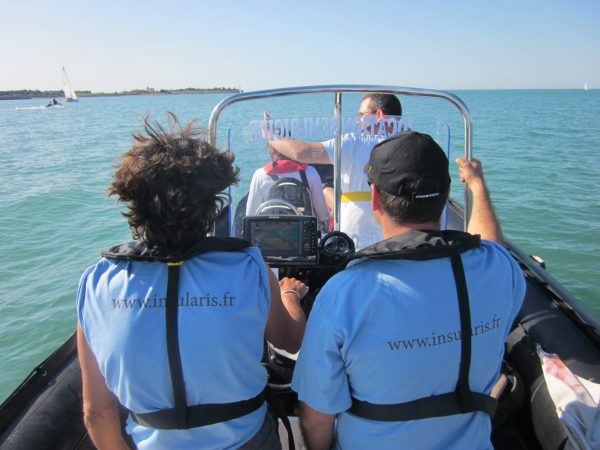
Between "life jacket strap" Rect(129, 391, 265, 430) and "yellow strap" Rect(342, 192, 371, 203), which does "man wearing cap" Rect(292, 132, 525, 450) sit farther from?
"yellow strap" Rect(342, 192, 371, 203)

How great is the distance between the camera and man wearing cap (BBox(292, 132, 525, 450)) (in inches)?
41.8

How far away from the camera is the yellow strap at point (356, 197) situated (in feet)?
8.16

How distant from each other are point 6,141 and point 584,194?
21299 mm

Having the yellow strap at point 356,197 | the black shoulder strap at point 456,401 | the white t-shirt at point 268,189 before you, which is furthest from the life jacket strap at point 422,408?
the white t-shirt at point 268,189

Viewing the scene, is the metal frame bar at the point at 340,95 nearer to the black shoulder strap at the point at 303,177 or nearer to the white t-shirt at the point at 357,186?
the white t-shirt at the point at 357,186

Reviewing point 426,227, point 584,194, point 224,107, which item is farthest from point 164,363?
point 584,194

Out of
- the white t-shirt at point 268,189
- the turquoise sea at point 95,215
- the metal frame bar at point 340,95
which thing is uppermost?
the metal frame bar at point 340,95

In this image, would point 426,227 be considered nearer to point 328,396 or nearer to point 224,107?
point 328,396

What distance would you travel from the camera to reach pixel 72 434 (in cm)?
171

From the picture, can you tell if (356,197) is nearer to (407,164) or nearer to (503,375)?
(503,375)

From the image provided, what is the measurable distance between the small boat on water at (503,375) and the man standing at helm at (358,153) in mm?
66

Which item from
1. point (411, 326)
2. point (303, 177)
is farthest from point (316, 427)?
point (303, 177)

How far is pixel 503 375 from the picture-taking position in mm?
1935

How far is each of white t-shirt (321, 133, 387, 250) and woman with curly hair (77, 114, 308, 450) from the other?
1.26m
